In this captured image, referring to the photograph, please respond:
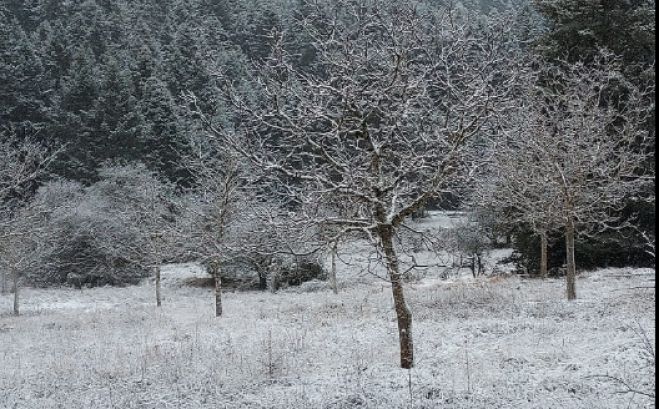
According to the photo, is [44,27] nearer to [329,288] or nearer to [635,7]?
[329,288]

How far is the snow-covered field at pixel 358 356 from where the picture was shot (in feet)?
26.5

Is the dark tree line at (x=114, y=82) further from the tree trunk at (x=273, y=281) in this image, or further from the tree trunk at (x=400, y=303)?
the tree trunk at (x=400, y=303)

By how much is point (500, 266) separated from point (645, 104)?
42.8ft

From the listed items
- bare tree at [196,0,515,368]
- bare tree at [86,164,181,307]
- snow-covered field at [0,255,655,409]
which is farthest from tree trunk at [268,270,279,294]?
bare tree at [196,0,515,368]

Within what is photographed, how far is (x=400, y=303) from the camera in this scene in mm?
9164

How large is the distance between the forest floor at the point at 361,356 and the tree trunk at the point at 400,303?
282mm

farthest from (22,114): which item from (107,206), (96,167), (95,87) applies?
(107,206)

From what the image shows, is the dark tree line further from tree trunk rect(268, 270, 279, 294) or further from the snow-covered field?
the snow-covered field

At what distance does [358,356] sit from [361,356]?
16.5 inches

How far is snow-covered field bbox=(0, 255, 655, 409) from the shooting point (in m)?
8.09

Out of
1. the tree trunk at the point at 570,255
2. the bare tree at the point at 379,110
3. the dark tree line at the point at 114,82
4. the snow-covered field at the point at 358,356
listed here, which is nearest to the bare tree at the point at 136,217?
the dark tree line at the point at 114,82

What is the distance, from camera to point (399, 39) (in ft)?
30.3

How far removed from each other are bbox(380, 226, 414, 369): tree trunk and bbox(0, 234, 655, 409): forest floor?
0.93ft

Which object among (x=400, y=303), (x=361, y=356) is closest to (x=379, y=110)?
(x=400, y=303)
